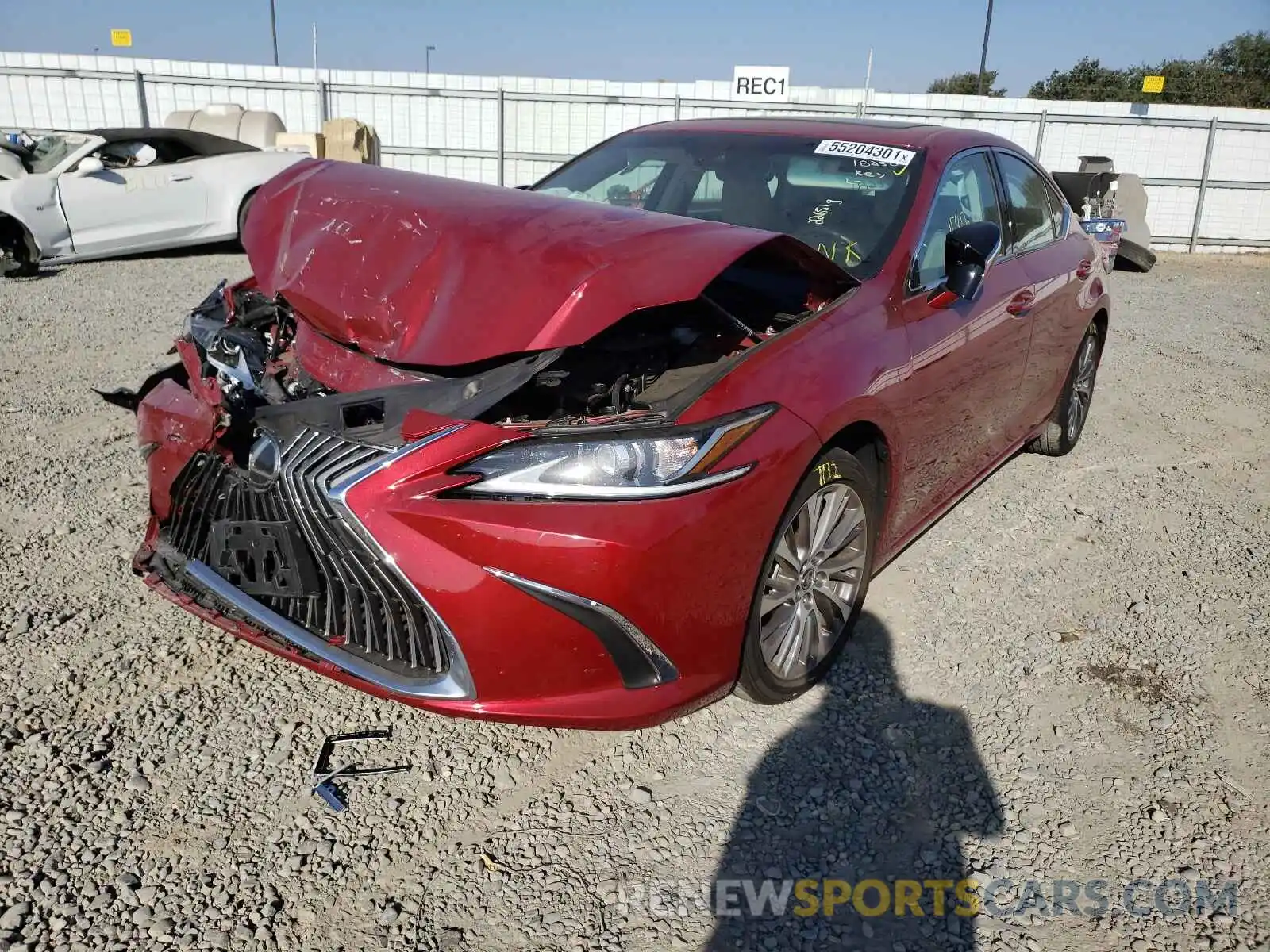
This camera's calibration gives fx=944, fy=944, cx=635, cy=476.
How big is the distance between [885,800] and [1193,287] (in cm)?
1198

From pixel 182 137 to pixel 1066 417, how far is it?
360 inches

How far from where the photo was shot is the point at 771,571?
2.54 metres

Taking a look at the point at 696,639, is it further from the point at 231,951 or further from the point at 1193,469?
the point at 1193,469

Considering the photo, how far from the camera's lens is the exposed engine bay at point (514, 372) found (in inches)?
96.3

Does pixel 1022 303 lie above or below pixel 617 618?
above

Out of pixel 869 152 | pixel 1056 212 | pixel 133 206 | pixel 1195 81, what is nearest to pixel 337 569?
pixel 869 152

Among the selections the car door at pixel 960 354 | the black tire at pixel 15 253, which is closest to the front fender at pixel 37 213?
the black tire at pixel 15 253

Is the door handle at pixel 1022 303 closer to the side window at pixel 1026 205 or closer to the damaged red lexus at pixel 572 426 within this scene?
the damaged red lexus at pixel 572 426

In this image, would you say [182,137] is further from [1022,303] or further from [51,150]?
[1022,303]

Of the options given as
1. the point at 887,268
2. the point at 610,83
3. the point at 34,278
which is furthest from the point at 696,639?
the point at 610,83

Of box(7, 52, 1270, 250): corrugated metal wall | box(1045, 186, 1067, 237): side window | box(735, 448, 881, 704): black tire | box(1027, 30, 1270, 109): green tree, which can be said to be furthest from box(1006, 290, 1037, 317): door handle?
box(1027, 30, 1270, 109): green tree

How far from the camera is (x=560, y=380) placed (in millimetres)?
2596

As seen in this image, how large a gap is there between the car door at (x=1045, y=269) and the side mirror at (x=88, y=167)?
28.0ft

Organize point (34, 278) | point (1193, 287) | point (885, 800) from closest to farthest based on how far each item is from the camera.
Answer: point (885, 800), point (34, 278), point (1193, 287)
